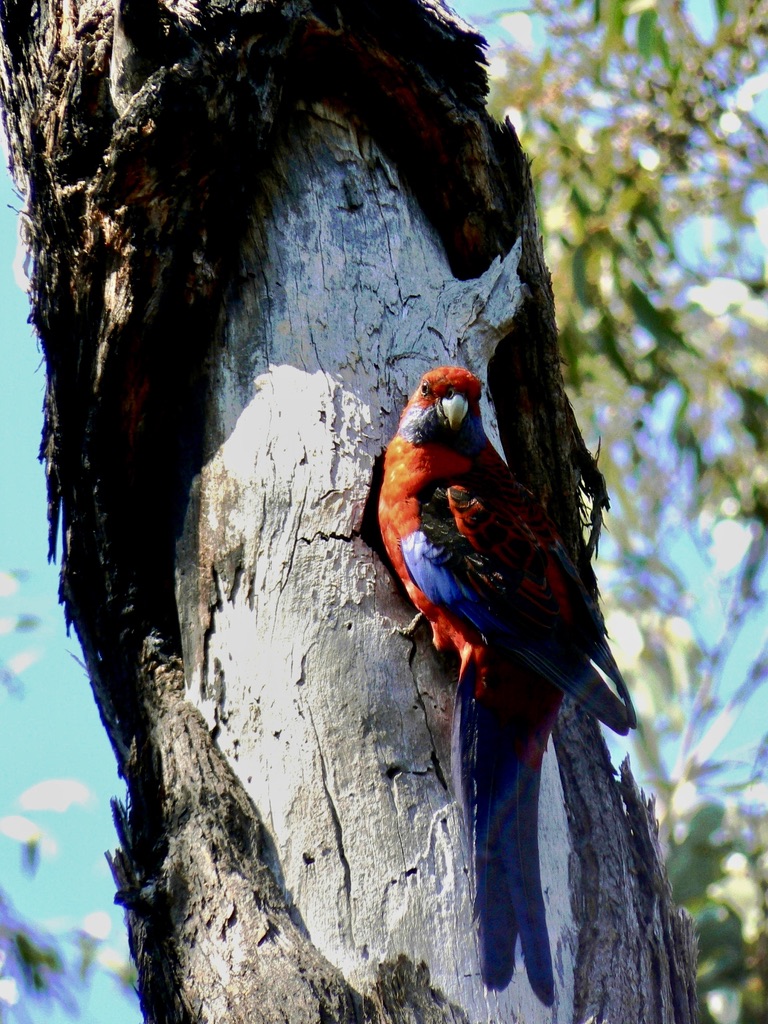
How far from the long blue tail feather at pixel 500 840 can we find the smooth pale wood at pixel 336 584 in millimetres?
34

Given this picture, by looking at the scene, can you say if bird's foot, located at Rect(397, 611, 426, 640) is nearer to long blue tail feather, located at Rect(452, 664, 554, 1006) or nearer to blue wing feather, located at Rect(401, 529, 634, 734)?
blue wing feather, located at Rect(401, 529, 634, 734)

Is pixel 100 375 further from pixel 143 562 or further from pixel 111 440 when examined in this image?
pixel 143 562

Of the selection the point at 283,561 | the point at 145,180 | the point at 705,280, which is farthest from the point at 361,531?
the point at 705,280

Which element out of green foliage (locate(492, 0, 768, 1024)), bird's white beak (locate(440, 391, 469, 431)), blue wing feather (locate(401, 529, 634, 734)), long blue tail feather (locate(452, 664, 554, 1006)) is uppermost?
green foliage (locate(492, 0, 768, 1024))

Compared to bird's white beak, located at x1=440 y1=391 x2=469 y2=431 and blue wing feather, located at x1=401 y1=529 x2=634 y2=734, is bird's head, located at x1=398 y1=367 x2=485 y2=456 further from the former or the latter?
blue wing feather, located at x1=401 y1=529 x2=634 y2=734

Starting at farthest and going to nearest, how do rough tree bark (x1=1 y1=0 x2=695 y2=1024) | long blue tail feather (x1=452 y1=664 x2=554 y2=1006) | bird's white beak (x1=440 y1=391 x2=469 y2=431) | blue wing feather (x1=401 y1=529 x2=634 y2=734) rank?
1. bird's white beak (x1=440 y1=391 x2=469 y2=431)
2. blue wing feather (x1=401 y1=529 x2=634 y2=734)
3. rough tree bark (x1=1 y1=0 x2=695 y2=1024)
4. long blue tail feather (x1=452 y1=664 x2=554 y2=1006)

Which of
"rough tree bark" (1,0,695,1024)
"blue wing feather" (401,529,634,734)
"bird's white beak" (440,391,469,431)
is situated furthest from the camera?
"bird's white beak" (440,391,469,431)

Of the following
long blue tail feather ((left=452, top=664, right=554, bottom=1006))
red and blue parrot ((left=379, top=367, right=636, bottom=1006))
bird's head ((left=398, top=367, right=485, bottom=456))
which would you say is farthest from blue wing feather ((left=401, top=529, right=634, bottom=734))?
bird's head ((left=398, top=367, right=485, bottom=456))

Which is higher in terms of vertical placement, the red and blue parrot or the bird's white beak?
the bird's white beak

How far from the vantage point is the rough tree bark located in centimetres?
224

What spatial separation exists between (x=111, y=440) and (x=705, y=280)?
4065 millimetres

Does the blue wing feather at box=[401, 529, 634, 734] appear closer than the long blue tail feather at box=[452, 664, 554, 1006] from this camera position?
No

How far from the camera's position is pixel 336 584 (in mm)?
2553

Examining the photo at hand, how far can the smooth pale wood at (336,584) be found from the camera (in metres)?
2.19
